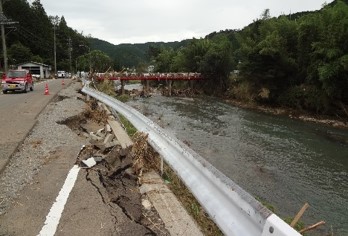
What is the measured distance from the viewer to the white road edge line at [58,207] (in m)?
3.56

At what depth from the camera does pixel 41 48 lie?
8344 cm

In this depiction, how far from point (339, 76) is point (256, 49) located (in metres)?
10.2

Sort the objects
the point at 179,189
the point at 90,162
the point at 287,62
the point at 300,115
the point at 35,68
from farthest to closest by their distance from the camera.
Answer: the point at 35,68, the point at 287,62, the point at 300,115, the point at 90,162, the point at 179,189

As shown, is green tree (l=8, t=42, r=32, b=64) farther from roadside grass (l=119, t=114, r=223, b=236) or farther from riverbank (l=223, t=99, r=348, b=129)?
roadside grass (l=119, t=114, r=223, b=236)

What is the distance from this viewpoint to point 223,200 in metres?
3.12

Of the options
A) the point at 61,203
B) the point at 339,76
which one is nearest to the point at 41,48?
the point at 339,76

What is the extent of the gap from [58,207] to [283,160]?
11337mm

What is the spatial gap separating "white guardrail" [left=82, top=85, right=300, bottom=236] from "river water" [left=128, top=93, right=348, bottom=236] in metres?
5.00

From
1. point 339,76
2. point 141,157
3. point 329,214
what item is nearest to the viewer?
point 141,157

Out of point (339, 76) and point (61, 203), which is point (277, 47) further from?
point (61, 203)

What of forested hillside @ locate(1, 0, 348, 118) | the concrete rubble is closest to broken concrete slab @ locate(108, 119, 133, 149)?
the concrete rubble

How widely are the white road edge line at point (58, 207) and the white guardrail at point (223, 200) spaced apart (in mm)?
1419

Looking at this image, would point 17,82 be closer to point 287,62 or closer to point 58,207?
point 58,207

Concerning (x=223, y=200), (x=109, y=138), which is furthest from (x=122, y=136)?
(x=223, y=200)
